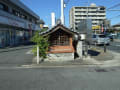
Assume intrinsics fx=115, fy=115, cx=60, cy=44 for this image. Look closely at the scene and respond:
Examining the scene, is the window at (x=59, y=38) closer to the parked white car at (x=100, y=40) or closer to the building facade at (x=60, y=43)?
the building facade at (x=60, y=43)

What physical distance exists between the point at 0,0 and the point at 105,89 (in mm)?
20496

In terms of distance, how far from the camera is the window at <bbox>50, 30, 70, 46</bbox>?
1023cm

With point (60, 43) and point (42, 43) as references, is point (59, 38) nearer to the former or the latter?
point (60, 43)

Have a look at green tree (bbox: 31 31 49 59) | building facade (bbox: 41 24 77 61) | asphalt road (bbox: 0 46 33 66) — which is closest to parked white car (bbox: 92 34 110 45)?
building facade (bbox: 41 24 77 61)

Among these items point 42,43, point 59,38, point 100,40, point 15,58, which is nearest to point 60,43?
point 59,38

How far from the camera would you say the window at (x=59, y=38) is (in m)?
10.2

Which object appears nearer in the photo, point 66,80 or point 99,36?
point 66,80

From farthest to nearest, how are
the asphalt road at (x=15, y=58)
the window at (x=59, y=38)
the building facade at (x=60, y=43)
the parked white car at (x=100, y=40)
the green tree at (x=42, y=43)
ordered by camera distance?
the parked white car at (x=100, y=40), the window at (x=59, y=38), the building facade at (x=60, y=43), the green tree at (x=42, y=43), the asphalt road at (x=15, y=58)

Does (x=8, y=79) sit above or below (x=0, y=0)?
below

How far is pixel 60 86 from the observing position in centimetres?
474

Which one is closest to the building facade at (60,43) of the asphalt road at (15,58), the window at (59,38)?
the window at (59,38)

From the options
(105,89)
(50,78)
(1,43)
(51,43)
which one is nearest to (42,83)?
(50,78)

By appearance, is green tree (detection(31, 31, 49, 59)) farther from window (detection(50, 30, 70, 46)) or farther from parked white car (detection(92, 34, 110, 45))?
parked white car (detection(92, 34, 110, 45))

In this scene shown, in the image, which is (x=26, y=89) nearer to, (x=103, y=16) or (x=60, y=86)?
(x=60, y=86)
